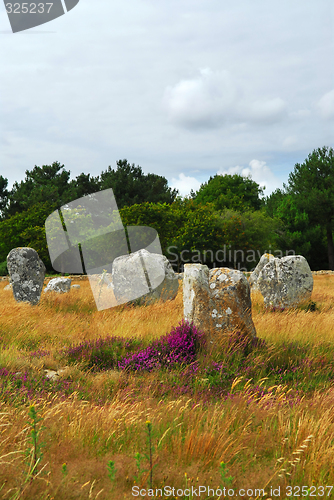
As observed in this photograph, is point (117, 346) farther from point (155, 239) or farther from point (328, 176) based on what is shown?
point (328, 176)

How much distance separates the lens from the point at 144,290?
11.2 m

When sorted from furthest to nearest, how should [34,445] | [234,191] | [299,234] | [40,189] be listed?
1. [234,191]
2. [40,189]
3. [299,234]
4. [34,445]

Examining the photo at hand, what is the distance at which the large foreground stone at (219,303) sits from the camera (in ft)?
20.5

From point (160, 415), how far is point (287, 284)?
839cm

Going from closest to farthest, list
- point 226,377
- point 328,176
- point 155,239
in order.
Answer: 1. point 226,377
2. point 155,239
3. point 328,176

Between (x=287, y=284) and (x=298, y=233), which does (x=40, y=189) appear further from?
(x=287, y=284)

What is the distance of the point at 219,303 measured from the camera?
6305 mm

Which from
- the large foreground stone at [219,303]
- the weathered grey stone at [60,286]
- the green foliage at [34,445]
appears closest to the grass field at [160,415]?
the green foliage at [34,445]

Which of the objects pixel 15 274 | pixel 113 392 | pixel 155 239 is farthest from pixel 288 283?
pixel 155 239

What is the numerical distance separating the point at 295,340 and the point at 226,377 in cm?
224

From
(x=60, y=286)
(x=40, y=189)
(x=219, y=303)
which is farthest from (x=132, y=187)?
(x=219, y=303)

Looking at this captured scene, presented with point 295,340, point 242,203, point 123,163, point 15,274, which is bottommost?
point 295,340

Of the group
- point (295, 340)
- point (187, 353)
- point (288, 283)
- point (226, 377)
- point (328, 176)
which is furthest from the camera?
point (328, 176)

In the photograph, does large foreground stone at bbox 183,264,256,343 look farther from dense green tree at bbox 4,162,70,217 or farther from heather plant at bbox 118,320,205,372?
dense green tree at bbox 4,162,70,217
